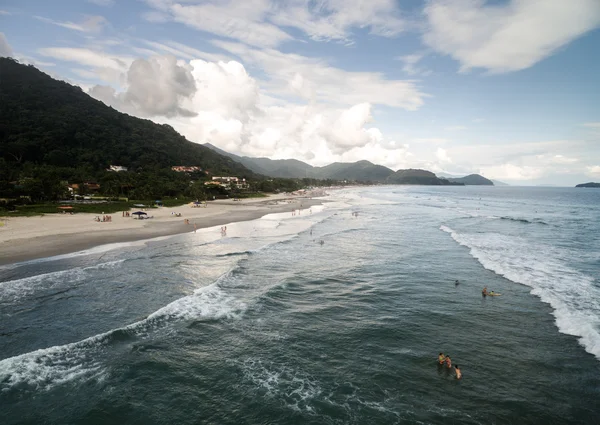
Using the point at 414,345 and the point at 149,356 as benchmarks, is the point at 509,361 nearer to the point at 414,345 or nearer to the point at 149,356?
the point at 414,345

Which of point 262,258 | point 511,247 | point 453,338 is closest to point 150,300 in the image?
point 262,258

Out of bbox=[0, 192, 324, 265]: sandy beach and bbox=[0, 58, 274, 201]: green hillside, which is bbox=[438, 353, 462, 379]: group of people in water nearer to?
bbox=[0, 192, 324, 265]: sandy beach

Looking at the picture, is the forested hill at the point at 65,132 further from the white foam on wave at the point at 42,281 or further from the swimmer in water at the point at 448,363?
the swimmer in water at the point at 448,363

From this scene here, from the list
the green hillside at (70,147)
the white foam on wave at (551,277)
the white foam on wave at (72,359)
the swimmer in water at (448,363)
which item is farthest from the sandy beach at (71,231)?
the white foam on wave at (551,277)

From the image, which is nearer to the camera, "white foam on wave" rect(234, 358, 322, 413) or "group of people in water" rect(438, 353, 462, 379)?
"white foam on wave" rect(234, 358, 322, 413)

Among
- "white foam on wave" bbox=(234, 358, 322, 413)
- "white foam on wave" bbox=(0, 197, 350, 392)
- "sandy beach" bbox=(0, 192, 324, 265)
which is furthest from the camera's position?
"sandy beach" bbox=(0, 192, 324, 265)

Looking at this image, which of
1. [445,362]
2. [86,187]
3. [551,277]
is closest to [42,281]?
[445,362]

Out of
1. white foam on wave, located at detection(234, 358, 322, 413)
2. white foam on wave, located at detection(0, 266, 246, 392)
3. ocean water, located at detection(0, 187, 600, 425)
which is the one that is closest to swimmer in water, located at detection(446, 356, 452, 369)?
ocean water, located at detection(0, 187, 600, 425)

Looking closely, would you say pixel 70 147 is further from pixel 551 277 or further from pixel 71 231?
pixel 551 277
